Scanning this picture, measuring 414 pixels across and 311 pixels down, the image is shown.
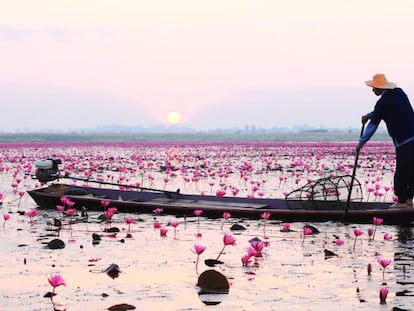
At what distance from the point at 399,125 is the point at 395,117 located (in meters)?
0.15

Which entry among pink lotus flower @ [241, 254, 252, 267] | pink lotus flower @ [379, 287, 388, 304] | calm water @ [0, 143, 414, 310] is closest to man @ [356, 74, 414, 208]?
calm water @ [0, 143, 414, 310]

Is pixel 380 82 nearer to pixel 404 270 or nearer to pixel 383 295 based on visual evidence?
pixel 404 270

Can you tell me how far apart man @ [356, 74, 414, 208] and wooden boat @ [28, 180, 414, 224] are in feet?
1.78

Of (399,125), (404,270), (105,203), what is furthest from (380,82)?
(105,203)

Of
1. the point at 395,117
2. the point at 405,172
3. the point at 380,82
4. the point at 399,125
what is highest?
the point at 380,82

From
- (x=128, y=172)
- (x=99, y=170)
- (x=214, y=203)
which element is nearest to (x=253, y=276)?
(x=214, y=203)

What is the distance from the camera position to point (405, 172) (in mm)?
11695

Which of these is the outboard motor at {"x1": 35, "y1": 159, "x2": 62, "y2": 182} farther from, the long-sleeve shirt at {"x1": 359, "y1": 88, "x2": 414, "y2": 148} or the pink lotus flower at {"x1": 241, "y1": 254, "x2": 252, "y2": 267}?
the pink lotus flower at {"x1": 241, "y1": 254, "x2": 252, "y2": 267}

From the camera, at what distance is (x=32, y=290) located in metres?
7.11

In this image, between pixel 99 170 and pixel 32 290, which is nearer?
pixel 32 290

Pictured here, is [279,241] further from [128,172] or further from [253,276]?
[128,172]

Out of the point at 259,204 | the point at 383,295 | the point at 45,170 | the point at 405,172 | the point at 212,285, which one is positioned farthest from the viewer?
the point at 45,170

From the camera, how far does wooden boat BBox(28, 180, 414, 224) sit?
11922 mm

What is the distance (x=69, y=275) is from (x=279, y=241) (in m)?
3.63
